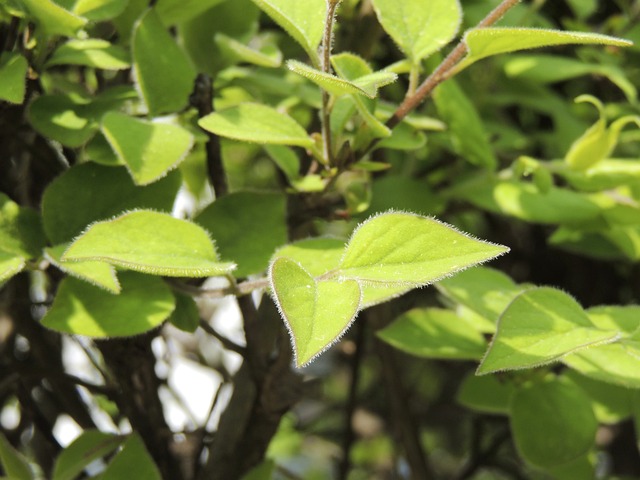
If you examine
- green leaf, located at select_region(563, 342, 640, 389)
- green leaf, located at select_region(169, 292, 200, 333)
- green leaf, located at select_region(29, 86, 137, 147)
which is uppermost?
green leaf, located at select_region(29, 86, 137, 147)

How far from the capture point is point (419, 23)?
66 cm

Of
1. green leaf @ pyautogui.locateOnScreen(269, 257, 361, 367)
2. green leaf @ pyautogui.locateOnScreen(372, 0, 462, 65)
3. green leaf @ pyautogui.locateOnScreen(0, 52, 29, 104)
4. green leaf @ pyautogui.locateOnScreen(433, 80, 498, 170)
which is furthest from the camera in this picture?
green leaf @ pyautogui.locateOnScreen(433, 80, 498, 170)

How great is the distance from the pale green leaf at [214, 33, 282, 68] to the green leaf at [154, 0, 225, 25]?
0.03m

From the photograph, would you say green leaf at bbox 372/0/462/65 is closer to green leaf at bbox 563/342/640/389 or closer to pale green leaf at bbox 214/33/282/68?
pale green leaf at bbox 214/33/282/68

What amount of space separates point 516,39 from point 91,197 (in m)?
0.33

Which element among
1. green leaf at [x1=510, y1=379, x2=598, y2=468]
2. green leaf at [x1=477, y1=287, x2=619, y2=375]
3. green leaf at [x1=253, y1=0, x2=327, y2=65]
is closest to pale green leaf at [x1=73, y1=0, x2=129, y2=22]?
green leaf at [x1=253, y1=0, x2=327, y2=65]

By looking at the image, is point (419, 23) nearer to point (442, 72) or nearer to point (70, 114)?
point (442, 72)

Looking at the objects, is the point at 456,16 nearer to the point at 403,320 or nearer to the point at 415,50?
the point at 415,50

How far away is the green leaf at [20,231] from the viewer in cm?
60

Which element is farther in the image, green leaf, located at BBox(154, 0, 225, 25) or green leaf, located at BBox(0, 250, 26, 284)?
green leaf, located at BBox(154, 0, 225, 25)

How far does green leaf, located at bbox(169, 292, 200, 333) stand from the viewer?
2.07ft

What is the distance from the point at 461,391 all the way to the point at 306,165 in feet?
0.93

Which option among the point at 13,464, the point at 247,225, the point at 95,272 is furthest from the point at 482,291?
the point at 13,464

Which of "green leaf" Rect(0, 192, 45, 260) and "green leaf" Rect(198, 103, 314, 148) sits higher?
"green leaf" Rect(198, 103, 314, 148)
